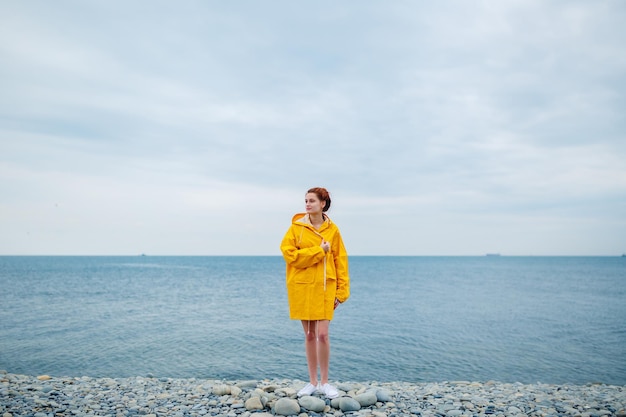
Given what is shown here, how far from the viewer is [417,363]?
14.5 m

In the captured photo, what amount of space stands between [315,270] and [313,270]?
0.09 ft

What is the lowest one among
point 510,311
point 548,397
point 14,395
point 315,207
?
point 510,311

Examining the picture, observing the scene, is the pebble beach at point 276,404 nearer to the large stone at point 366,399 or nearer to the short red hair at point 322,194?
the large stone at point 366,399

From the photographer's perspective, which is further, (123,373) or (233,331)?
(233,331)

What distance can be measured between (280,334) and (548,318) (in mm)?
16845

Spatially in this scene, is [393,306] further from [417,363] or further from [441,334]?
[417,363]

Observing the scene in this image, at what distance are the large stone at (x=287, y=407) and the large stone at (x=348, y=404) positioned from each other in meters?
0.64

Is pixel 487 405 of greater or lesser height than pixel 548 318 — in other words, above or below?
above

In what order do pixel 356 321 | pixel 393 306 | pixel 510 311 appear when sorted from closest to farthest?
1. pixel 356 321
2. pixel 510 311
3. pixel 393 306

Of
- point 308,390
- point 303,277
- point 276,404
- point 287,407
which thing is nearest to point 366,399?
point 308,390

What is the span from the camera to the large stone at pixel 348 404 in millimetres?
6086

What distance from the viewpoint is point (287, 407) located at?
5.93 m

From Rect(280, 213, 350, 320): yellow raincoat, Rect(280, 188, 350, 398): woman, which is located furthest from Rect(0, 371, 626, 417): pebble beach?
Rect(280, 213, 350, 320): yellow raincoat

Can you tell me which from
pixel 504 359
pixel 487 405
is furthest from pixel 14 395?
pixel 504 359
